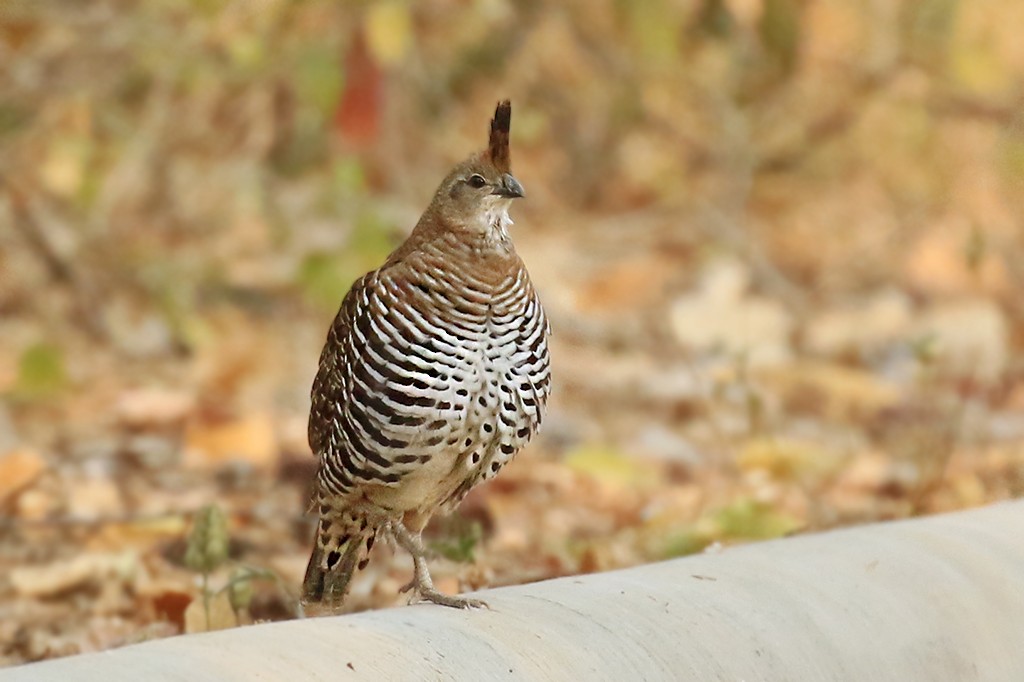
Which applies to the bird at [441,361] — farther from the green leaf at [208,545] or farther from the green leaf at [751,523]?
the green leaf at [751,523]

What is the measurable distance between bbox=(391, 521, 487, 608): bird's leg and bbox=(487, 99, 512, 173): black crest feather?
2.55ft

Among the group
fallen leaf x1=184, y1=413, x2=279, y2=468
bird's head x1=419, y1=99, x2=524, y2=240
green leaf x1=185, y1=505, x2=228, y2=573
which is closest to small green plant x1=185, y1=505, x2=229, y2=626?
green leaf x1=185, y1=505, x2=228, y2=573

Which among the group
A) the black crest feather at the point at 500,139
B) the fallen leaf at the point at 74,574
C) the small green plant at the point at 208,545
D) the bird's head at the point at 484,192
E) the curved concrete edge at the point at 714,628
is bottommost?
the fallen leaf at the point at 74,574

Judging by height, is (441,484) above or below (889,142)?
below

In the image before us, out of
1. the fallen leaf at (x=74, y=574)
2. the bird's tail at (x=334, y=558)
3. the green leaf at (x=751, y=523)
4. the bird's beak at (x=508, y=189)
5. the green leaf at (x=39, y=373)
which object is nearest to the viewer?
the bird's beak at (x=508, y=189)

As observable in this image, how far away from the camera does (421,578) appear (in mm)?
3104

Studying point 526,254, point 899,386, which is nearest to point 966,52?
point 899,386

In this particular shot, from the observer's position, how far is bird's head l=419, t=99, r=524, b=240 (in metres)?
3.34

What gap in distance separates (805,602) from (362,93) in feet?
19.8

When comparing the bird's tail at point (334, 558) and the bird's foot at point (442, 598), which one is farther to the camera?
the bird's tail at point (334, 558)

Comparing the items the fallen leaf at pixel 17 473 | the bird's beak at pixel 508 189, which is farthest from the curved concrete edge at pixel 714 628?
the fallen leaf at pixel 17 473

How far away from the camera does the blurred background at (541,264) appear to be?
5023 mm

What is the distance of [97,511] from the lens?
527cm

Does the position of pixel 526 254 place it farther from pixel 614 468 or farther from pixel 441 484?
pixel 441 484
